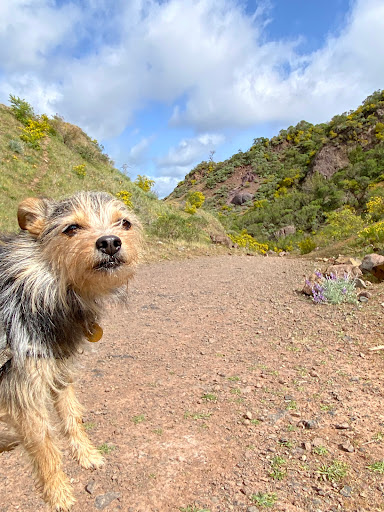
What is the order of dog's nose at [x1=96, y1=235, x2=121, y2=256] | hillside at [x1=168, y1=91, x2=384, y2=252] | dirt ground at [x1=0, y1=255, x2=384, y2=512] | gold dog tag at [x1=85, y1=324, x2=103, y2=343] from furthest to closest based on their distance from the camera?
hillside at [x1=168, y1=91, x2=384, y2=252] < gold dog tag at [x1=85, y1=324, x2=103, y2=343] < dirt ground at [x1=0, y1=255, x2=384, y2=512] < dog's nose at [x1=96, y1=235, x2=121, y2=256]

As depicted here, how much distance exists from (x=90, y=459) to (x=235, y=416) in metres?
1.12

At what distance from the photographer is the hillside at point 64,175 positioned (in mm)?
13305

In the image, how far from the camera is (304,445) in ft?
7.72

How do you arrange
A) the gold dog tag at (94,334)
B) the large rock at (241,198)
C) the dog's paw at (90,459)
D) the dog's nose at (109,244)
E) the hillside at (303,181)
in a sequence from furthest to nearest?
the large rock at (241,198)
the hillside at (303,181)
the dog's paw at (90,459)
the gold dog tag at (94,334)
the dog's nose at (109,244)

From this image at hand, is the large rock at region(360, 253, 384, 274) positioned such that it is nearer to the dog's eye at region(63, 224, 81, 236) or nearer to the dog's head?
the dog's head

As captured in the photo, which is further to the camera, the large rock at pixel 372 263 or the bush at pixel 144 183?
the bush at pixel 144 183

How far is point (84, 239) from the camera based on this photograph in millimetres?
1854

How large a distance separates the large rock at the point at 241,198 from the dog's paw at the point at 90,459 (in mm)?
45736

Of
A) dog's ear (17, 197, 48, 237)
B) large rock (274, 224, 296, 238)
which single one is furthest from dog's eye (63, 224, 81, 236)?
large rock (274, 224, 296, 238)

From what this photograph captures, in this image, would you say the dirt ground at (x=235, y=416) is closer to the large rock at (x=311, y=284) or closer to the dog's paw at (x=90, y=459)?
the dog's paw at (x=90, y=459)

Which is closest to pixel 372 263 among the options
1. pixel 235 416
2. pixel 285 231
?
pixel 235 416

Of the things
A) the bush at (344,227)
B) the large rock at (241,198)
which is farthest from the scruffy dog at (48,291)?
the large rock at (241,198)

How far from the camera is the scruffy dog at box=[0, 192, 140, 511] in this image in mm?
1887

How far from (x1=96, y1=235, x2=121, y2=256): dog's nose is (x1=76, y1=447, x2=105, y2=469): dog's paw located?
160 cm
